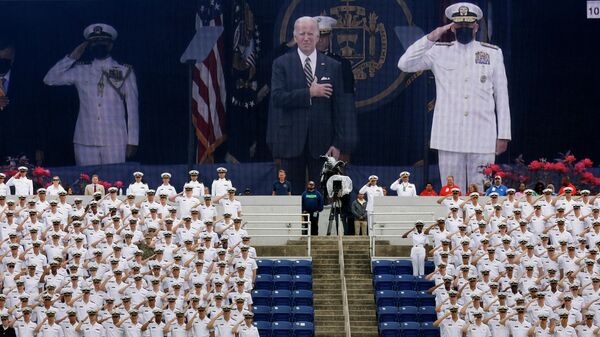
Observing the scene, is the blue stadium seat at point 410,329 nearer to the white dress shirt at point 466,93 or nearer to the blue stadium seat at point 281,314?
the blue stadium seat at point 281,314

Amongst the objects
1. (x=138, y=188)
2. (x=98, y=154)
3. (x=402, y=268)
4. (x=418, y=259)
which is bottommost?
(x=402, y=268)

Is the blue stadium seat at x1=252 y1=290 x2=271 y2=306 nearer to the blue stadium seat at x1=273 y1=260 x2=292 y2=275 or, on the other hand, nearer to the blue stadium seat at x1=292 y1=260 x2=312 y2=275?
the blue stadium seat at x1=273 y1=260 x2=292 y2=275

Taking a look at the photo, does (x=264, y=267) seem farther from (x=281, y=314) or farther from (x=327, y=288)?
(x=281, y=314)

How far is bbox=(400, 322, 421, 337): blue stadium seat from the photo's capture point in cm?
3838

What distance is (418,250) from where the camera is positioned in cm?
4053

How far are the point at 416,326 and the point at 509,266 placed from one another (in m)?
2.29

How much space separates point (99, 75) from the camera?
160 ft

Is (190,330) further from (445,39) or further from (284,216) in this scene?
(445,39)

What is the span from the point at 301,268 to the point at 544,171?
8.65m

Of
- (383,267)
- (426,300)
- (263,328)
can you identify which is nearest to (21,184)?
(263,328)

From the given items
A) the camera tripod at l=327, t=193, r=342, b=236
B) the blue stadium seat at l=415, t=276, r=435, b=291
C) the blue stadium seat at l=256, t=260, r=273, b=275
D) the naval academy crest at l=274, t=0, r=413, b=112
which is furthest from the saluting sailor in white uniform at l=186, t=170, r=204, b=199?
the naval academy crest at l=274, t=0, r=413, b=112

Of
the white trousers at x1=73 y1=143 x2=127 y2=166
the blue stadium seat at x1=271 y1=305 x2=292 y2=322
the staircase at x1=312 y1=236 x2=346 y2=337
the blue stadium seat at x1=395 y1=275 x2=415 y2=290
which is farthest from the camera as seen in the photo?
the white trousers at x1=73 y1=143 x2=127 y2=166

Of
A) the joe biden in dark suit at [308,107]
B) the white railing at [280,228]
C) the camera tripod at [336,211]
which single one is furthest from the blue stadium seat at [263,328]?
the joe biden in dark suit at [308,107]

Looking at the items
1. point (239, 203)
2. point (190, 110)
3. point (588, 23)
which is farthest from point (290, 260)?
point (588, 23)
